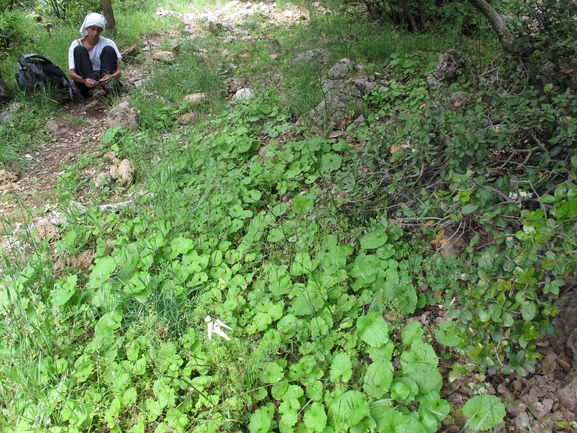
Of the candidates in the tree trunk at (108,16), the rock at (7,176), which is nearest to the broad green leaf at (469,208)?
the rock at (7,176)

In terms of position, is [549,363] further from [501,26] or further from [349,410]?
[501,26]

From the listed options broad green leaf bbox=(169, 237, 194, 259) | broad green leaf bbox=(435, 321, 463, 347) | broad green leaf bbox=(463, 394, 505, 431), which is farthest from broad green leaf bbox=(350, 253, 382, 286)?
broad green leaf bbox=(169, 237, 194, 259)

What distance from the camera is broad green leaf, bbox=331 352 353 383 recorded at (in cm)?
194

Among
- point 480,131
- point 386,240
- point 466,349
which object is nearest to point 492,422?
point 466,349

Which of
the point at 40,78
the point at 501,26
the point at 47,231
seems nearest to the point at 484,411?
the point at 501,26

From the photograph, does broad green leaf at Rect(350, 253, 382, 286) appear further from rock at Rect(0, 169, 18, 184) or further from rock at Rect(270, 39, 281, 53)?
rock at Rect(270, 39, 281, 53)

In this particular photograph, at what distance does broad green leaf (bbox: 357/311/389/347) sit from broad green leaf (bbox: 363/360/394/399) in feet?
0.35

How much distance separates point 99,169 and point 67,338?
6.62 ft

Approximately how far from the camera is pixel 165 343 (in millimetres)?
2221

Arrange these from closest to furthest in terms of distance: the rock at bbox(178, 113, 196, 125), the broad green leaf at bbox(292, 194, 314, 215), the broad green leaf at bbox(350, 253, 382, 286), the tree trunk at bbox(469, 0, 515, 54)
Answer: the broad green leaf at bbox(350, 253, 382, 286), the broad green leaf at bbox(292, 194, 314, 215), the tree trunk at bbox(469, 0, 515, 54), the rock at bbox(178, 113, 196, 125)

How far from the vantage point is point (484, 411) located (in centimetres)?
170

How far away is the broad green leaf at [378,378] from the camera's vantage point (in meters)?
1.85

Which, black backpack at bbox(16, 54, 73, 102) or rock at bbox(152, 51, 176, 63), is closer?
black backpack at bbox(16, 54, 73, 102)

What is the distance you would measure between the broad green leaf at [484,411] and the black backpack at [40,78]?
209 inches
